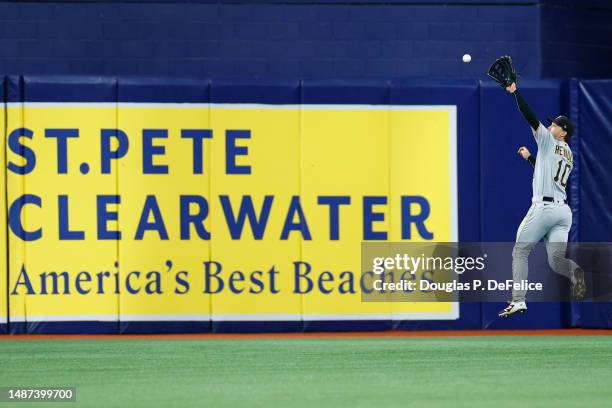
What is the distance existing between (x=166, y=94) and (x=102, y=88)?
64 cm

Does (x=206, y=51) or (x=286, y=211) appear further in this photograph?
(x=206, y=51)

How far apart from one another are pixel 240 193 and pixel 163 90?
130cm

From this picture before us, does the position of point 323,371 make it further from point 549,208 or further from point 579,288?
point 579,288

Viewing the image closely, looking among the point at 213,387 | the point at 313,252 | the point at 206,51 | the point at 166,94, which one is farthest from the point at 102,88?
the point at 213,387

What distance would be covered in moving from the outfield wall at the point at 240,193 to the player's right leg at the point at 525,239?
19.8 inches

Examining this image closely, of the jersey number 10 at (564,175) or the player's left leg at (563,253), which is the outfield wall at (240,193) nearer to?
the player's left leg at (563,253)

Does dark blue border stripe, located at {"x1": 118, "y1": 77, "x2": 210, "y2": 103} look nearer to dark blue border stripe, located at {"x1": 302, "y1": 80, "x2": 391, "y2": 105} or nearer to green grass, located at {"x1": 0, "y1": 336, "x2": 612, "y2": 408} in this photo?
dark blue border stripe, located at {"x1": 302, "y1": 80, "x2": 391, "y2": 105}

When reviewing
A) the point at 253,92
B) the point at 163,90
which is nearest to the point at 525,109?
the point at 253,92

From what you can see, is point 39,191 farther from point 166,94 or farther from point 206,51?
point 206,51

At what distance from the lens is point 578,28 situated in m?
14.0

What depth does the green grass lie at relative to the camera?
24.0ft

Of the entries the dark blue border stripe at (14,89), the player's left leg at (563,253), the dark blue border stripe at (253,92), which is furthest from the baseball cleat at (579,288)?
the dark blue border stripe at (14,89)

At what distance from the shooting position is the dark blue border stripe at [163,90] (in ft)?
39.3

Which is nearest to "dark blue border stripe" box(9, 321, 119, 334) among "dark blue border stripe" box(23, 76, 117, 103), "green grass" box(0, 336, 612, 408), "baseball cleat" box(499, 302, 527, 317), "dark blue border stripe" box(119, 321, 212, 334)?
"dark blue border stripe" box(119, 321, 212, 334)
